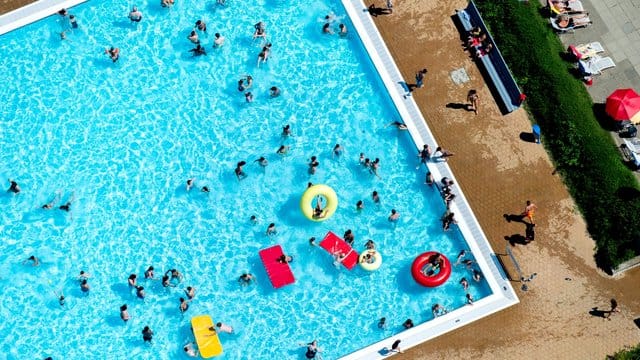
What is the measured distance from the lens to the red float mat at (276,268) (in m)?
27.7

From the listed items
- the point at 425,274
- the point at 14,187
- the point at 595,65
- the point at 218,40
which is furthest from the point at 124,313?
the point at 595,65

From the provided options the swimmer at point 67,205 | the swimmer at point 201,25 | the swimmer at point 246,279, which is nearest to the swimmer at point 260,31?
the swimmer at point 201,25

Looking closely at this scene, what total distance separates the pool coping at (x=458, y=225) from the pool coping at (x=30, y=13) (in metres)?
9.85

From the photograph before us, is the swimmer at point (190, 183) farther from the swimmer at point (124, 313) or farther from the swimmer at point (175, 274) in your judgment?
the swimmer at point (124, 313)

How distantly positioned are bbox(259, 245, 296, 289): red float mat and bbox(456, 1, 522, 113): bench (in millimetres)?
9320

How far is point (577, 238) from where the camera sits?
94.4 feet

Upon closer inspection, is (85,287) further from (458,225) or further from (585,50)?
(585,50)

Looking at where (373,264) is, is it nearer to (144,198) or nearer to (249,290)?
(249,290)

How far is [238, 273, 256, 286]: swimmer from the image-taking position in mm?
27672

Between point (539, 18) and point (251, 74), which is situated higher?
point (251, 74)

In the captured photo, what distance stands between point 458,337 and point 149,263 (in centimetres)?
1012

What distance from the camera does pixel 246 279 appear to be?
27.7 m

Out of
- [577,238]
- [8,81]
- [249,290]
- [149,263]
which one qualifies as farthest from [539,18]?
[8,81]

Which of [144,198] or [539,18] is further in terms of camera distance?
[539,18]
